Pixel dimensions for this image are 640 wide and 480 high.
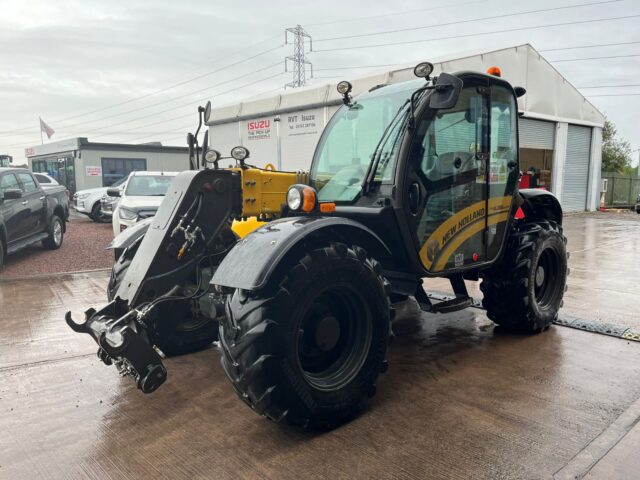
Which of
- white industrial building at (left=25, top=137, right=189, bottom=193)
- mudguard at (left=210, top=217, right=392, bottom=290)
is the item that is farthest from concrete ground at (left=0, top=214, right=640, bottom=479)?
white industrial building at (left=25, top=137, right=189, bottom=193)

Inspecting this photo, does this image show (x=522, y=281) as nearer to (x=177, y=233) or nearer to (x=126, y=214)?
(x=177, y=233)

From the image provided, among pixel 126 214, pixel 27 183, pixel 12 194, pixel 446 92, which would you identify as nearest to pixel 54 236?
pixel 27 183

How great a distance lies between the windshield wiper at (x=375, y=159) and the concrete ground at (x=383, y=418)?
144 centimetres

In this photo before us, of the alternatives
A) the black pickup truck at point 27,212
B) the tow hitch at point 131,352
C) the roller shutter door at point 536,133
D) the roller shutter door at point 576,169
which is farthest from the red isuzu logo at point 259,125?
the tow hitch at point 131,352

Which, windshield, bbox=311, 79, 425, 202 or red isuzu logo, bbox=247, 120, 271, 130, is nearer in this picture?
windshield, bbox=311, 79, 425, 202

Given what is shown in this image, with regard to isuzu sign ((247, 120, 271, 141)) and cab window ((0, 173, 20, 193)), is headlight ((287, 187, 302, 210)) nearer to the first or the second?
cab window ((0, 173, 20, 193))

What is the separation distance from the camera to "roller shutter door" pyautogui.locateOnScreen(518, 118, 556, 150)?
56.7ft

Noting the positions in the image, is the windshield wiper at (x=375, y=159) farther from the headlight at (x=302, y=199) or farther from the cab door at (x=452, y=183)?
the headlight at (x=302, y=199)

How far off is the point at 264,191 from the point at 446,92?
1.53m

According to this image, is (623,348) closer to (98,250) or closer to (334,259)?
(334,259)

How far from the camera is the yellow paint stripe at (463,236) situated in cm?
396

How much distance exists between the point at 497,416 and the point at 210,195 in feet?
7.83

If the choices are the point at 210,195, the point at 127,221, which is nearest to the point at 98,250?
the point at 127,221

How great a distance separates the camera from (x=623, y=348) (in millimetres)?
4402
